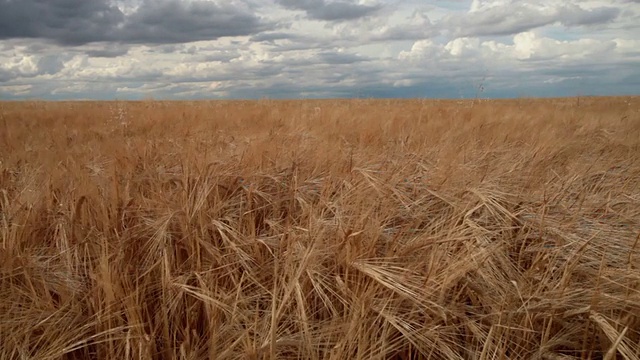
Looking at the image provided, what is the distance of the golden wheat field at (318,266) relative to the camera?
4.53ft

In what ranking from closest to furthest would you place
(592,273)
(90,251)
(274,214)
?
1. (592,273)
2. (90,251)
3. (274,214)

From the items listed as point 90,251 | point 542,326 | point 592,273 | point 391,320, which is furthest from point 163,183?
point 592,273

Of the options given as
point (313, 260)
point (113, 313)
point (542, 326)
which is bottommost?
point (542, 326)

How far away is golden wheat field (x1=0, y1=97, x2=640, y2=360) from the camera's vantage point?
54.4 inches

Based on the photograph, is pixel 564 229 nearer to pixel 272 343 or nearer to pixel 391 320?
pixel 391 320

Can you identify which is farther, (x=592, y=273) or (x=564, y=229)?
(x=564, y=229)

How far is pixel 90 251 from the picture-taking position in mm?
1876

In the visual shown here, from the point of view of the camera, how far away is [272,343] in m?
1.15

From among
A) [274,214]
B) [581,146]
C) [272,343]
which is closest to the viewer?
[272,343]

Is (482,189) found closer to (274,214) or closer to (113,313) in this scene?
(274,214)

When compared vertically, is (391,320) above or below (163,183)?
below

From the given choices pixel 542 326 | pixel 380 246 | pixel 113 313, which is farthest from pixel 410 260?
pixel 113 313

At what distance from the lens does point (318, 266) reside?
5.26 feet

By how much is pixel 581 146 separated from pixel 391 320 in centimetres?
460
